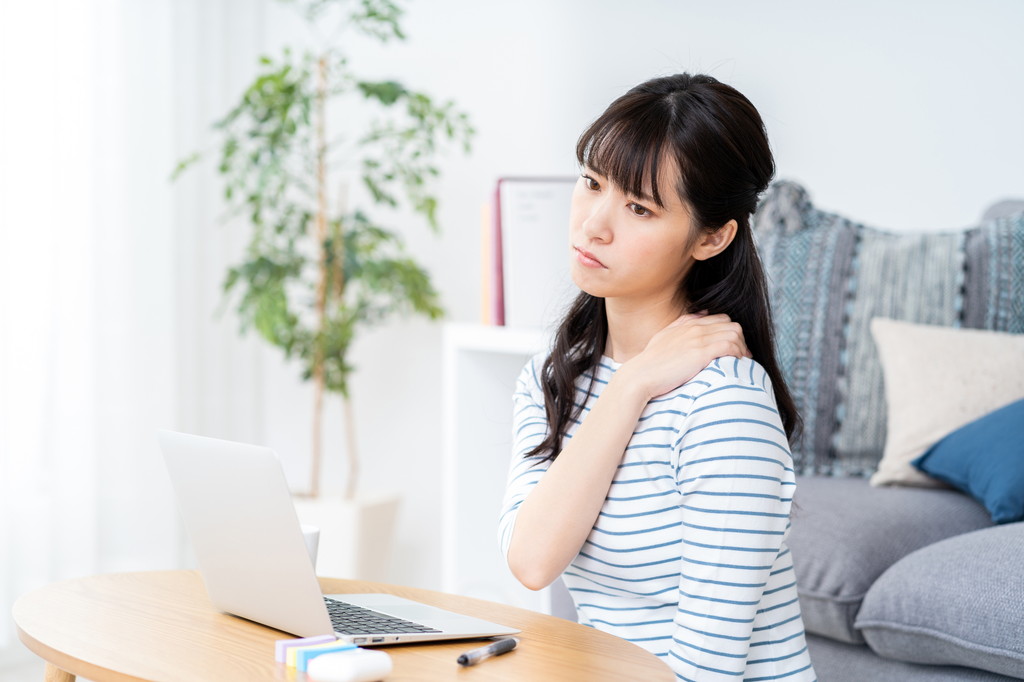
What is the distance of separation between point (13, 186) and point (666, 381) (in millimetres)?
1995

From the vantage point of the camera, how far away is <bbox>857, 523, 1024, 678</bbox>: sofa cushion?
1244mm

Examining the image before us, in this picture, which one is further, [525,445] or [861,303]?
[861,303]

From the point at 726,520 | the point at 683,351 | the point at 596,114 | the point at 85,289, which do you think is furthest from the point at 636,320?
the point at 85,289

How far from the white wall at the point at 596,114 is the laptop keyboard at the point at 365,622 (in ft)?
4.57

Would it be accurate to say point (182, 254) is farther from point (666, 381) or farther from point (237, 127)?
point (666, 381)

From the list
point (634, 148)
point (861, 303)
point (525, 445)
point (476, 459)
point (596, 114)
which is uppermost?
point (596, 114)

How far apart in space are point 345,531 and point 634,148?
70.7 inches

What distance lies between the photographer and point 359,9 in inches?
119

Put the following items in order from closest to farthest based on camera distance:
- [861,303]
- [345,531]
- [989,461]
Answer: [989,461]
[861,303]
[345,531]

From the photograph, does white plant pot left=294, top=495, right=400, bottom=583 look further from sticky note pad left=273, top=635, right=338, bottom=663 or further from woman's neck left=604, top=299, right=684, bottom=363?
sticky note pad left=273, top=635, right=338, bottom=663

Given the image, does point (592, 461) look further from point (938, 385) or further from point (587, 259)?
point (938, 385)

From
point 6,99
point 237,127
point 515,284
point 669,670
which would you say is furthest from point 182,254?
point 669,670

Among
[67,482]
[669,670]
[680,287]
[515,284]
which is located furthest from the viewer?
[67,482]

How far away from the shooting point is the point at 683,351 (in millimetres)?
1009
